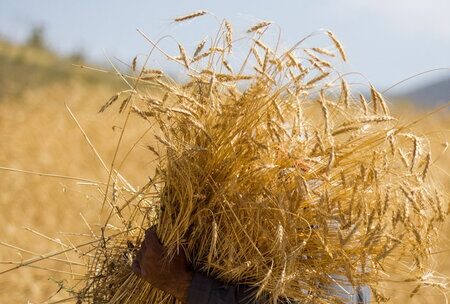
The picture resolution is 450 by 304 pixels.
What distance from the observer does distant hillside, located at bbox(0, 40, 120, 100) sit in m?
18.5

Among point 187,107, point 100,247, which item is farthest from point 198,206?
point 100,247

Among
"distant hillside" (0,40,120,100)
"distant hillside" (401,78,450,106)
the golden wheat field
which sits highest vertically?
"distant hillside" (0,40,120,100)

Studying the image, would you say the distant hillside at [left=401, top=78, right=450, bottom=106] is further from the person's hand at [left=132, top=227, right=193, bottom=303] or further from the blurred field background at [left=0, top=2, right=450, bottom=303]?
the blurred field background at [left=0, top=2, right=450, bottom=303]

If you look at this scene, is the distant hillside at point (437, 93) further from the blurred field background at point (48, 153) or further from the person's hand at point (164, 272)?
the blurred field background at point (48, 153)

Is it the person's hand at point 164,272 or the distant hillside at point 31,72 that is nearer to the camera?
the person's hand at point 164,272

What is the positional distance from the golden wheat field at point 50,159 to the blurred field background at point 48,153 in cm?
1

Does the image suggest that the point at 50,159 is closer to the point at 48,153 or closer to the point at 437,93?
the point at 48,153

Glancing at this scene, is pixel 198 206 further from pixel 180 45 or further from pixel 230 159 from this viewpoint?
pixel 180 45

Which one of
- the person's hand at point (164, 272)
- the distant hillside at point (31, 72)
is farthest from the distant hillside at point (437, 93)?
the distant hillside at point (31, 72)

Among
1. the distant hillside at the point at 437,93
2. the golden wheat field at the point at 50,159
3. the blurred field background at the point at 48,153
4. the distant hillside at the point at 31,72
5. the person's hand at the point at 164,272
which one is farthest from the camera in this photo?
the distant hillside at the point at 31,72

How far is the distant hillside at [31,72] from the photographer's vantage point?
60.5 feet

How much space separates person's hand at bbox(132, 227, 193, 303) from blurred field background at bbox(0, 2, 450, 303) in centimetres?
537

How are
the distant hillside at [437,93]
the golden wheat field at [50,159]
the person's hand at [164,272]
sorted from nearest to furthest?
the person's hand at [164,272]
the distant hillside at [437,93]
the golden wheat field at [50,159]

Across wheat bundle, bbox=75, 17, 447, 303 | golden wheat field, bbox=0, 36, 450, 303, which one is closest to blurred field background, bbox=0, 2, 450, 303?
golden wheat field, bbox=0, 36, 450, 303
